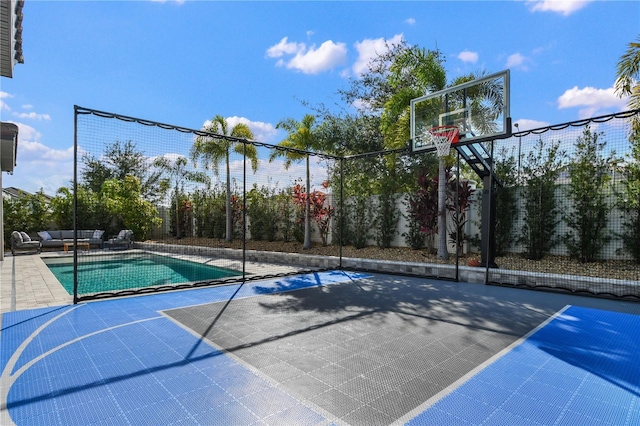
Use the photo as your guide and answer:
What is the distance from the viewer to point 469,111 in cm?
661

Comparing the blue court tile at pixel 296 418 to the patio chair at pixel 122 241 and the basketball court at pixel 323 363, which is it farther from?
the patio chair at pixel 122 241

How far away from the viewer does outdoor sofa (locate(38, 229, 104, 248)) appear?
12453 mm

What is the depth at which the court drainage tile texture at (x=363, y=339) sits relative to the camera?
2322mm

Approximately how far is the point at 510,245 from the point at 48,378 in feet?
25.4

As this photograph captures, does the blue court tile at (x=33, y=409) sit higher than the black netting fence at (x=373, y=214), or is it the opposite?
the black netting fence at (x=373, y=214)

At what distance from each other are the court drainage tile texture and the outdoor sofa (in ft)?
A: 35.8

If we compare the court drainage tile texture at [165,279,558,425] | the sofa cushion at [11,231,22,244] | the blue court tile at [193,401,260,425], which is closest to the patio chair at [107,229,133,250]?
the sofa cushion at [11,231,22,244]

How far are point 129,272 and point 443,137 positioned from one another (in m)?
8.17

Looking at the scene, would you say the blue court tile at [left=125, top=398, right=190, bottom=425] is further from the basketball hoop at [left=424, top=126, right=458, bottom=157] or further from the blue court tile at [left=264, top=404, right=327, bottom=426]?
the basketball hoop at [left=424, top=126, right=458, bottom=157]

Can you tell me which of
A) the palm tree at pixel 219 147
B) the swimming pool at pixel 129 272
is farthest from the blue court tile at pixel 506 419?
the palm tree at pixel 219 147

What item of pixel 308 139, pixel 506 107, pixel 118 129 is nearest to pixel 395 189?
pixel 308 139

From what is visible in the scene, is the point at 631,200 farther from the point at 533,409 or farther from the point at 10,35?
the point at 10,35

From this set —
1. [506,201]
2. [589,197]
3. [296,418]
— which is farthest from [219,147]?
[296,418]

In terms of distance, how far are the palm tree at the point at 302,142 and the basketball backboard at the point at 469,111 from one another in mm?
3529
